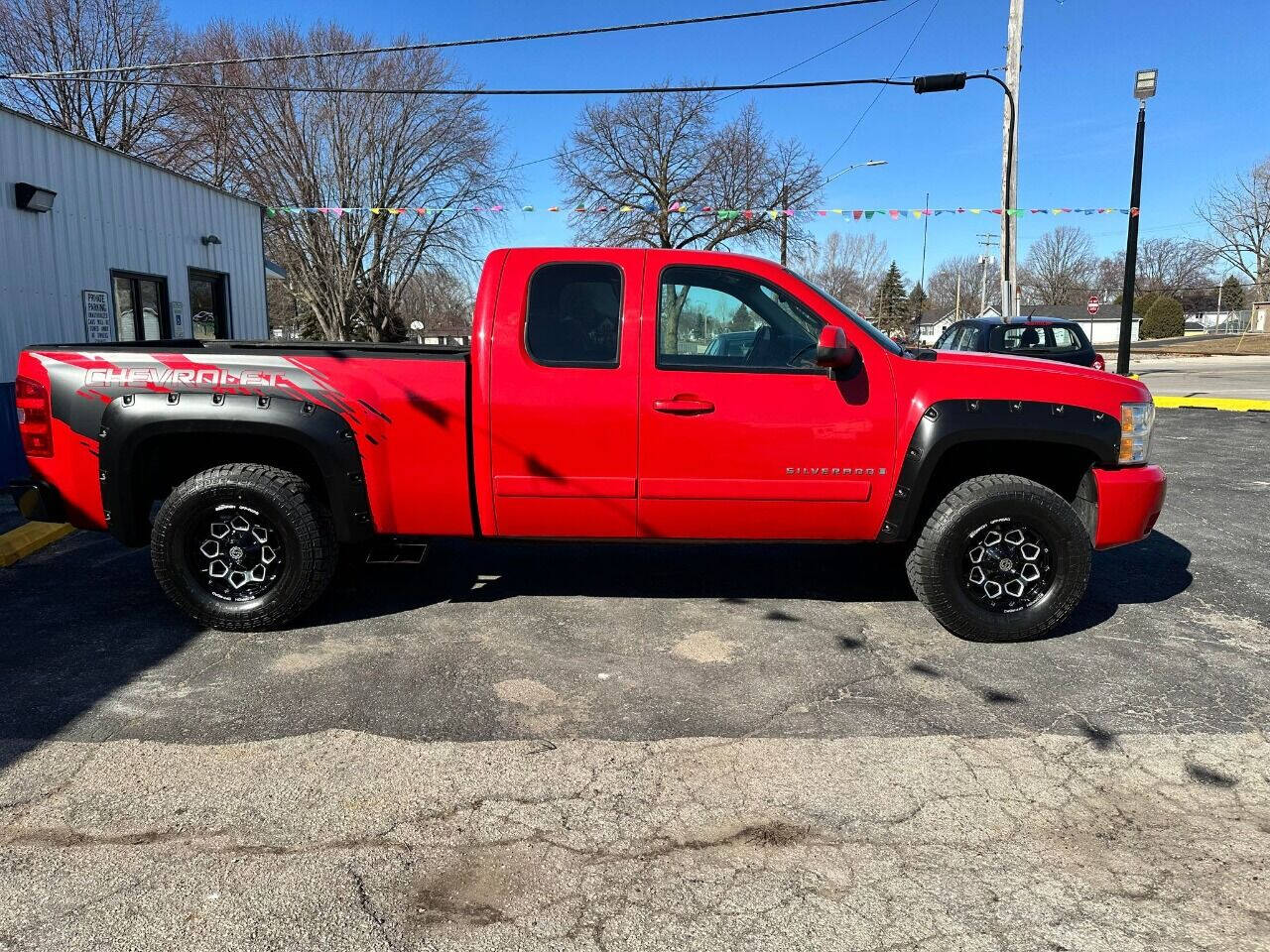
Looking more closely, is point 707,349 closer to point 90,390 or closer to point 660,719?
point 660,719

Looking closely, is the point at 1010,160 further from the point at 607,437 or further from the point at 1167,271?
the point at 1167,271

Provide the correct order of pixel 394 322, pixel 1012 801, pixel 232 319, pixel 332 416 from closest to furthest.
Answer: pixel 1012 801
pixel 332 416
pixel 232 319
pixel 394 322

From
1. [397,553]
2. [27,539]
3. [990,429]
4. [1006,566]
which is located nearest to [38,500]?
[397,553]

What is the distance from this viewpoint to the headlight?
13.6ft

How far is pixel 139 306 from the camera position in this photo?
38.4 ft

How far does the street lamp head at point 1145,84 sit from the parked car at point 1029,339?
225 inches

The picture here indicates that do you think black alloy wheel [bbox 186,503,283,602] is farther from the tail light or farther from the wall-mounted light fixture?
the wall-mounted light fixture

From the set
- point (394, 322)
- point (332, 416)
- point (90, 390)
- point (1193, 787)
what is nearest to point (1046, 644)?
point (1193, 787)

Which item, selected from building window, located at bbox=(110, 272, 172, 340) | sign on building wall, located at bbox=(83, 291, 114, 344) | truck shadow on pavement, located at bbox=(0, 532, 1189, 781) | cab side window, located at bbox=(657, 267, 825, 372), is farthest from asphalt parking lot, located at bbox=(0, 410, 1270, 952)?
building window, located at bbox=(110, 272, 172, 340)

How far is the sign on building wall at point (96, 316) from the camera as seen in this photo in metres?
10.3

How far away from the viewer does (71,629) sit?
171 inches

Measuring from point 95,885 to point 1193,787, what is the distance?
3.51 meters

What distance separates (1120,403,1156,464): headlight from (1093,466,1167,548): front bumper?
7 cm

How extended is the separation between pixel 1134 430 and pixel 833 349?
1627 mm
